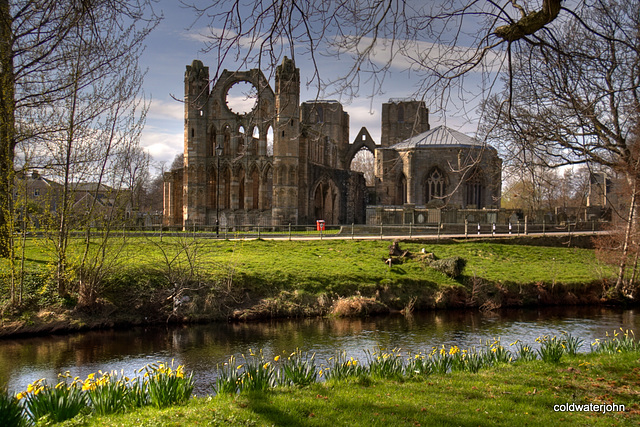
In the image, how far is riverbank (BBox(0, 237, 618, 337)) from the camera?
53.4 ft

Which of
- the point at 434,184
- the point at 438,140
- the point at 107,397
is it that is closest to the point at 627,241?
the point at 107,397

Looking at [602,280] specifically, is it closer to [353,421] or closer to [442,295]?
[442,295]

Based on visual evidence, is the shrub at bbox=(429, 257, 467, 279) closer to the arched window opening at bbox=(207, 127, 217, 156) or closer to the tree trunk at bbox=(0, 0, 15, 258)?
the tree trunk at bbox=(0, 0, 15, 258)

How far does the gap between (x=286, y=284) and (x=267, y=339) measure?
15.0 feet

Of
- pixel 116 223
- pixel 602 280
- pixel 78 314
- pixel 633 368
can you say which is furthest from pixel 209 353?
pixel 602 280

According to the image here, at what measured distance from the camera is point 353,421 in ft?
19.6

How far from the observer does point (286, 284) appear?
62.4ft

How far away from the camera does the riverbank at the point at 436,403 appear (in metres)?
5.98

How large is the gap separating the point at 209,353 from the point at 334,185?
3235cm

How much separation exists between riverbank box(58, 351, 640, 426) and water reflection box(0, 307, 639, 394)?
11.8 feet

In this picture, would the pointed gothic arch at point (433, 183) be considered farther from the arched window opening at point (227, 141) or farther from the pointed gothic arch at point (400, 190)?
the arched window opening at point (227, 141)

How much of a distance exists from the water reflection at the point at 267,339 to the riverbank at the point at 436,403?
3590 mm

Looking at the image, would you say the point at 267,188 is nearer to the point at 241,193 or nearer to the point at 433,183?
the point at 241,193

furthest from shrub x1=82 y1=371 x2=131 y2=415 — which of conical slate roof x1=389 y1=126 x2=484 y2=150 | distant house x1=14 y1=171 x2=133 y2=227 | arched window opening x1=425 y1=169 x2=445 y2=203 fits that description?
conical slate roof x1=389 y1=126 x2=484 y2=150
